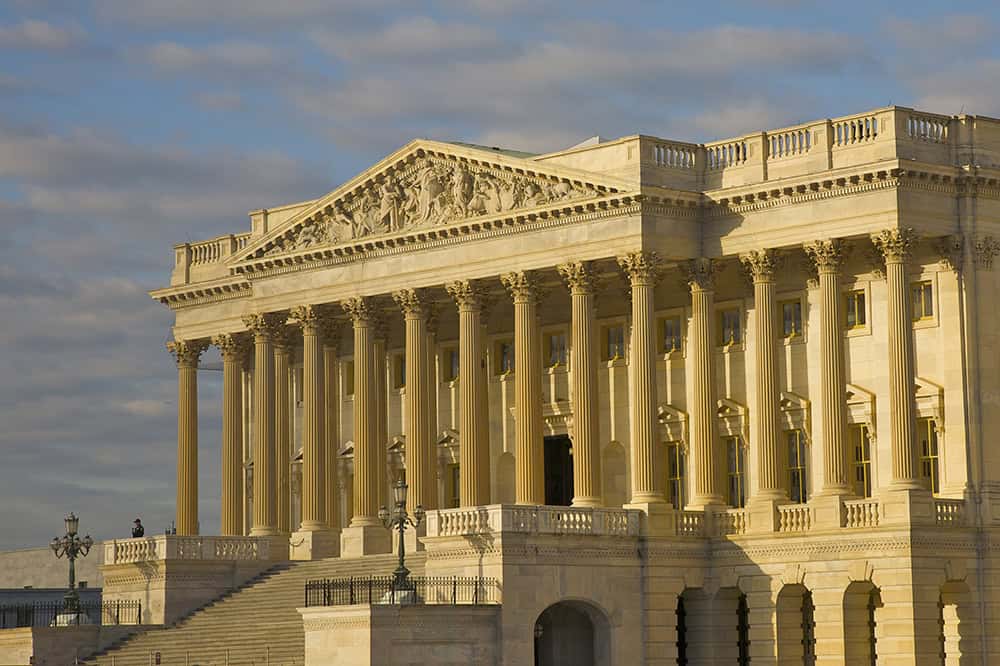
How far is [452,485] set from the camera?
89562 millimetres

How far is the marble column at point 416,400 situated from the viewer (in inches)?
3287

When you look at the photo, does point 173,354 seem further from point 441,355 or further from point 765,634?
point 765,634

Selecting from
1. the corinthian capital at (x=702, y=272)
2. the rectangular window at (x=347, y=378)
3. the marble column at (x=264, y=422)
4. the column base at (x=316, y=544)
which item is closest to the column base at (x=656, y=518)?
the corinthian capital at (x=702, y=272)

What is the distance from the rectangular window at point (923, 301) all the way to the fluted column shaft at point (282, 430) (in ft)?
83.7

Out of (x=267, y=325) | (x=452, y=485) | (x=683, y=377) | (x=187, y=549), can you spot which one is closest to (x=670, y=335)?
(x=683, y=377)

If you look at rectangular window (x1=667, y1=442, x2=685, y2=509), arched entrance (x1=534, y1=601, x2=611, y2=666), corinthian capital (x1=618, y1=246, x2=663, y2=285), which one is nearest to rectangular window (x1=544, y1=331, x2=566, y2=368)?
rectangular window (x1=667, y1=442, x2=685, y2=509)

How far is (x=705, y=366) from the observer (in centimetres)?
7700

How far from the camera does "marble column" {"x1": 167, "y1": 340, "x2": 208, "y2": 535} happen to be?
94.5 m

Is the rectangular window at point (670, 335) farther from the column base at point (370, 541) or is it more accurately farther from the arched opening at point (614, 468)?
the column base at point (370, 541)

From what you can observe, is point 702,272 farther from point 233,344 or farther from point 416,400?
point 233,344

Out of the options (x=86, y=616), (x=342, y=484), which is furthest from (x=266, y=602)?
(x=342, y=484)

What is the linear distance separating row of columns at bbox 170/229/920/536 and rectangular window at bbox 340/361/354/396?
3230mm

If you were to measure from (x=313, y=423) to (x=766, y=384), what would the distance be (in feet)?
62.7

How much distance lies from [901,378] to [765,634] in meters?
8.81
